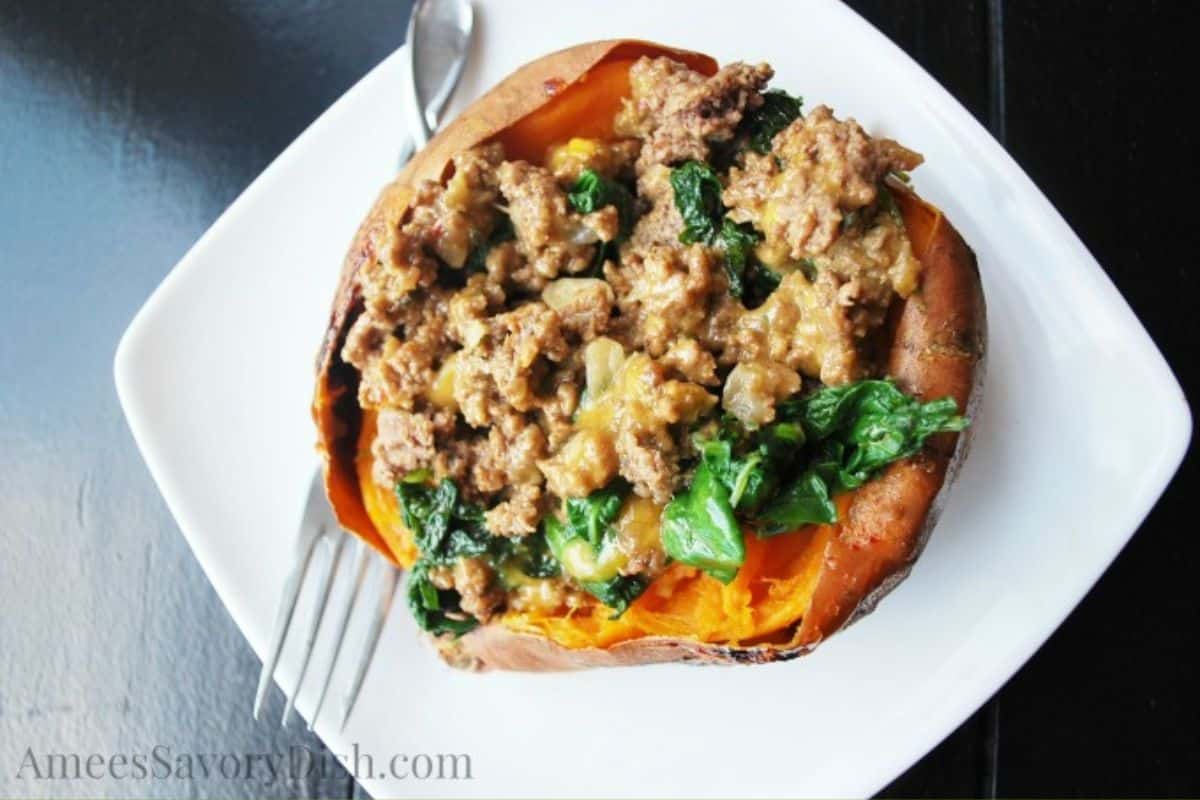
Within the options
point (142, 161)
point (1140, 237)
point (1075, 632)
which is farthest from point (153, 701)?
point (1140, 237)

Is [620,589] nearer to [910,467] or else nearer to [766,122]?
[910,467]

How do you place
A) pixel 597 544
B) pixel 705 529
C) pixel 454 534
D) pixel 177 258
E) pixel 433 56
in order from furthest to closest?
pixel 177 258 < pixel 433 56 < pixel 454 534 < pixel 597 544 < pixel 705 529

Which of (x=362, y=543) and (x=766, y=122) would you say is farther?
(x=362, y=543)

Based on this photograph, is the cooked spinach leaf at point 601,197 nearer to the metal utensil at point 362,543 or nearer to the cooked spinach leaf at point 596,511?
the cooked spinach leaf at point 596,511

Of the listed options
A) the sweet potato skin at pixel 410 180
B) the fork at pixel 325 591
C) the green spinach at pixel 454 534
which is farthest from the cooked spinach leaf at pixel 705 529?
the fork at pixel 325 591

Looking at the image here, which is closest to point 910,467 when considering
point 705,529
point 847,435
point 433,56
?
point 847,435

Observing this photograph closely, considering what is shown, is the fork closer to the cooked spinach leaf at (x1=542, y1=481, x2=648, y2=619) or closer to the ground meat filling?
the ground meat filling

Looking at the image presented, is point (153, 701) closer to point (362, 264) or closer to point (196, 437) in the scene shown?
point (196, 437)
